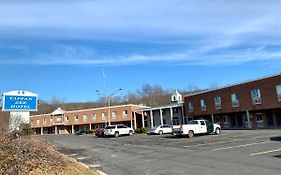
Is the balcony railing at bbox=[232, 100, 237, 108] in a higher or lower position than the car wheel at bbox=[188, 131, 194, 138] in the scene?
higher

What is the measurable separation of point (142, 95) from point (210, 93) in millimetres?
85517

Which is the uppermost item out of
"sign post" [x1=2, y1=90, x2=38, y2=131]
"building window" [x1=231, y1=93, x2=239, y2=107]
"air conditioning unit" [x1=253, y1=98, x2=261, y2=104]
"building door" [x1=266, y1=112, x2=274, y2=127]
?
"building window" [x1=231, y1=93, x2=239, y2=107]

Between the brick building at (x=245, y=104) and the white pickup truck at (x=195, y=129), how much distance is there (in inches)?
367

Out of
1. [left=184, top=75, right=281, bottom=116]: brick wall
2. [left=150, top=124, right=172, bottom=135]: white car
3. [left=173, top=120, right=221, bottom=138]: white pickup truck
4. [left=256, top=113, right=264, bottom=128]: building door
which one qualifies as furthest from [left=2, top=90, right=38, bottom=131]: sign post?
[left=256, top=113, right=264, bottom=128]: building door

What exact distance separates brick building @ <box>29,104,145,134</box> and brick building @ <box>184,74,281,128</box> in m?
22.4

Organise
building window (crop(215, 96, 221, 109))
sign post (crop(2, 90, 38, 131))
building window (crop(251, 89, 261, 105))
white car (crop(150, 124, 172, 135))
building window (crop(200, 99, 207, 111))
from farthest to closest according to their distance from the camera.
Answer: building window (crop(200, 99, 207, 111)) → building window (crop(215, 96, 221, 109)) → white car (crop(150, 124, 172, 135)) → building window (crop(251, 89, 261, 105)) → sign post (crop(2, 90, 38, 131))

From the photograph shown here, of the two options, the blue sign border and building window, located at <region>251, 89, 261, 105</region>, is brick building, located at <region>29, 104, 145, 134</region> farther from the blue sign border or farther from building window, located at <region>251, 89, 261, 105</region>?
the blue sign border

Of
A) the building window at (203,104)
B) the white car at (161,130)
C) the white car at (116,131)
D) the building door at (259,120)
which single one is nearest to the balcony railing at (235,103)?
the building door at (259,120)

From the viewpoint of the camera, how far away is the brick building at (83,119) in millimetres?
74875

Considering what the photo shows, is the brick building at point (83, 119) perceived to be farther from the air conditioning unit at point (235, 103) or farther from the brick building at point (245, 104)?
the air conditioning unit at point (235, 103)

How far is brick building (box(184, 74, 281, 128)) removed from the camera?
1614 inches

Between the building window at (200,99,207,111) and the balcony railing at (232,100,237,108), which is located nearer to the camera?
the balcony railing at (232,100,237,108)

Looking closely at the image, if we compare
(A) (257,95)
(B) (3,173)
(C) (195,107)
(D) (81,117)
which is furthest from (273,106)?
(D) (81,117)

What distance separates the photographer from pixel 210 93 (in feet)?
172
